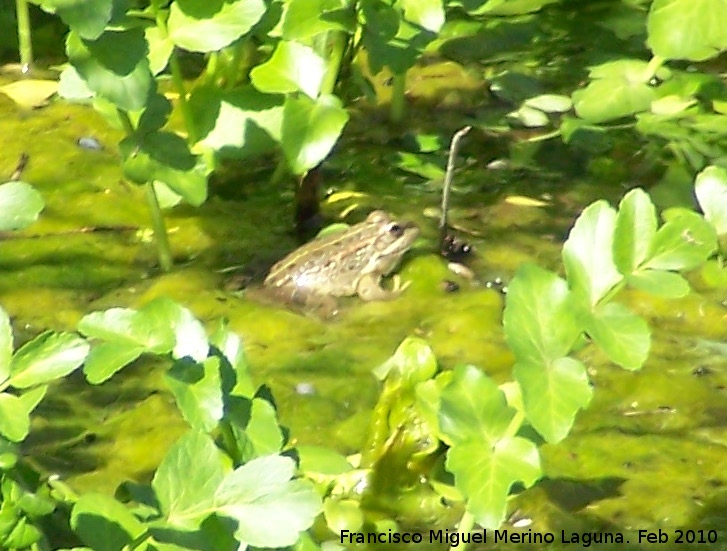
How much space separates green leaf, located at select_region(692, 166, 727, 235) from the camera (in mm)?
A: 1391

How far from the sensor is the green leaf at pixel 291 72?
223 centimetres

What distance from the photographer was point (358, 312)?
8.31 ft

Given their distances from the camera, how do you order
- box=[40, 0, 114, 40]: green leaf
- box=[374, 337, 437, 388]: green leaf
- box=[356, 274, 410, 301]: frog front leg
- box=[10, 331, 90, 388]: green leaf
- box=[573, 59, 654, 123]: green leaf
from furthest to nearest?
box=[573, 59, 654, 123]: green leaf → box=[356, 274, 410, 301]: frog front leg → box=[374, 337, 437, 388]: green leaf → box=[40, 0, 114, 40]: green leaf → box=[10, 331, 90, 388]: green leaf

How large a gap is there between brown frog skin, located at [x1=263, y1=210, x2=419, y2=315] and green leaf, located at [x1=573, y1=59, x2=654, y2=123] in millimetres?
503

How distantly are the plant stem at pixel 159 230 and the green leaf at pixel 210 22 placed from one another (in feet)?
1.65

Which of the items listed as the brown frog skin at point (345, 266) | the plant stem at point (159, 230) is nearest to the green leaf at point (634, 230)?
the brown frog skin at point (345, 266)

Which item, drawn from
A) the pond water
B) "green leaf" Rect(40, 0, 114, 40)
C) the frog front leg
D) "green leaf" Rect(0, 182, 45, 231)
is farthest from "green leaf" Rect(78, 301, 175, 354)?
the frog front leg

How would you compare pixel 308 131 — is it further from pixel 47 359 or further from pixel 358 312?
pixel 47 359

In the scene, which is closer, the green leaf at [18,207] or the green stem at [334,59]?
the green leaf at [18,207]

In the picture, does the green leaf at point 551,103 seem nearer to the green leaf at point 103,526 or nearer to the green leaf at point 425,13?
the green leaf at point 425,13

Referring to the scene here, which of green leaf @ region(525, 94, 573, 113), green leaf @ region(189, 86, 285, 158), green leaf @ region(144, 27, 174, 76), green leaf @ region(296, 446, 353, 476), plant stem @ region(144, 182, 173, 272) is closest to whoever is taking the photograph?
green leaf @ region(296, 446, 353, 476)

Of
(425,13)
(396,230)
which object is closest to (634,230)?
(425,13)

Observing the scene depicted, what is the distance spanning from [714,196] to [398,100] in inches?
73.4

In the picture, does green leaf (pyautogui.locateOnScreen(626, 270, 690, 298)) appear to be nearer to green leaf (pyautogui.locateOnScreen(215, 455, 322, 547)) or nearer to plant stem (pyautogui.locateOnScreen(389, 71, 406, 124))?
green leaf (pyautogui.locateOnScreen(215, 455, 322, 547))
